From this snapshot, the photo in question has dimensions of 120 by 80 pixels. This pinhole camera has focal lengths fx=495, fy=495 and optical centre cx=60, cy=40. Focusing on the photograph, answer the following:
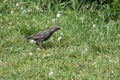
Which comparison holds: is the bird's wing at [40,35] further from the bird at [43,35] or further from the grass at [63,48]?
the grass at [63,48]

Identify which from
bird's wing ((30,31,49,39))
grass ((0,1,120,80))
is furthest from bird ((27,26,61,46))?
grass ((0,1,120,80))

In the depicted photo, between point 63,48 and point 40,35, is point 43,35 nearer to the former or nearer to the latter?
point 40,35

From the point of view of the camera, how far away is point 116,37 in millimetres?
8414

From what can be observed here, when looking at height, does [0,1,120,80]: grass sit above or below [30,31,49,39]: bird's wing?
below

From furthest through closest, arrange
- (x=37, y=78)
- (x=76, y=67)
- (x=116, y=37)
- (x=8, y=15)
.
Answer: (x=8, y=15) < (x=116, y=37) < (x=76, y=67) < (x=37, y=78)

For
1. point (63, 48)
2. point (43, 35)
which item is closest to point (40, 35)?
point (43, 35)

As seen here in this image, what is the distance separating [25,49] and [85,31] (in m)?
1.25

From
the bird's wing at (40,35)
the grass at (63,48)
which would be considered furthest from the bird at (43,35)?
the grass at (63,48)

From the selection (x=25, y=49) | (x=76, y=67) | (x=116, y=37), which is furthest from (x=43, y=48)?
(x=116, y=37)

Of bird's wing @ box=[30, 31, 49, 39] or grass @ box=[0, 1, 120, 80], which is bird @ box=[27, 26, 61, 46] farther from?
grass @ box=[0, 1, 120, 80]

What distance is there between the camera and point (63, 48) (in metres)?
7.92

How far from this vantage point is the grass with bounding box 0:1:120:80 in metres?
6.94

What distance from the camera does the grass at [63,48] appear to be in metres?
6.94

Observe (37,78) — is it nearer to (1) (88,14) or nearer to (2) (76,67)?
(2) (76,67)
